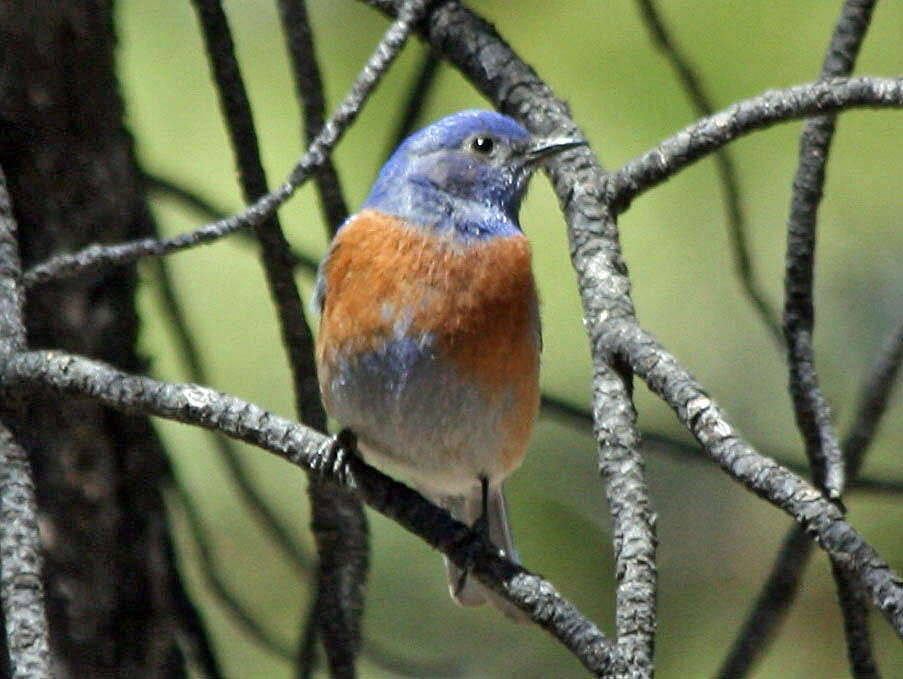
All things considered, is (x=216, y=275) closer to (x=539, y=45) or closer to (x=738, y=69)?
(x=539, y=45)

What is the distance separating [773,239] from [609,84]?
3.48ft

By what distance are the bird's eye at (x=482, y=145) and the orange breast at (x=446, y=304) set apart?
15.4 inches

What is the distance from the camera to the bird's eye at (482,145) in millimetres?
4041

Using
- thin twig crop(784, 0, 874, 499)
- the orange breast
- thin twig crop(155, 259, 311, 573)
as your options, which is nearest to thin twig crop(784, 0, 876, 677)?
thin twig crop(784, 0, 874, 499)

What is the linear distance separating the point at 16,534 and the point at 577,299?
8.05ft

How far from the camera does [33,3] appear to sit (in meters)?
3.49

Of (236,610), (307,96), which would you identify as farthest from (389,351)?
(236,610)

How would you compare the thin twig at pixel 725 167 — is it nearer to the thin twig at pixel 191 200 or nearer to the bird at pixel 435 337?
the bird at pixel 435 337

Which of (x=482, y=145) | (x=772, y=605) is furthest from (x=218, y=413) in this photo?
(x=482, y=145)

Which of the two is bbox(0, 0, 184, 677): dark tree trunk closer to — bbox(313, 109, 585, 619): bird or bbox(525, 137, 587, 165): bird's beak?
bbox(313, 109, 585, 619): bird

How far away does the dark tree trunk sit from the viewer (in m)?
3.46

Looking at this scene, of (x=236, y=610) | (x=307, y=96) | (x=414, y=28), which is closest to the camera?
→ (x=414, y=28)

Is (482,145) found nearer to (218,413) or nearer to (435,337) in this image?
(435,337)

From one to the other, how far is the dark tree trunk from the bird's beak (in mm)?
954
